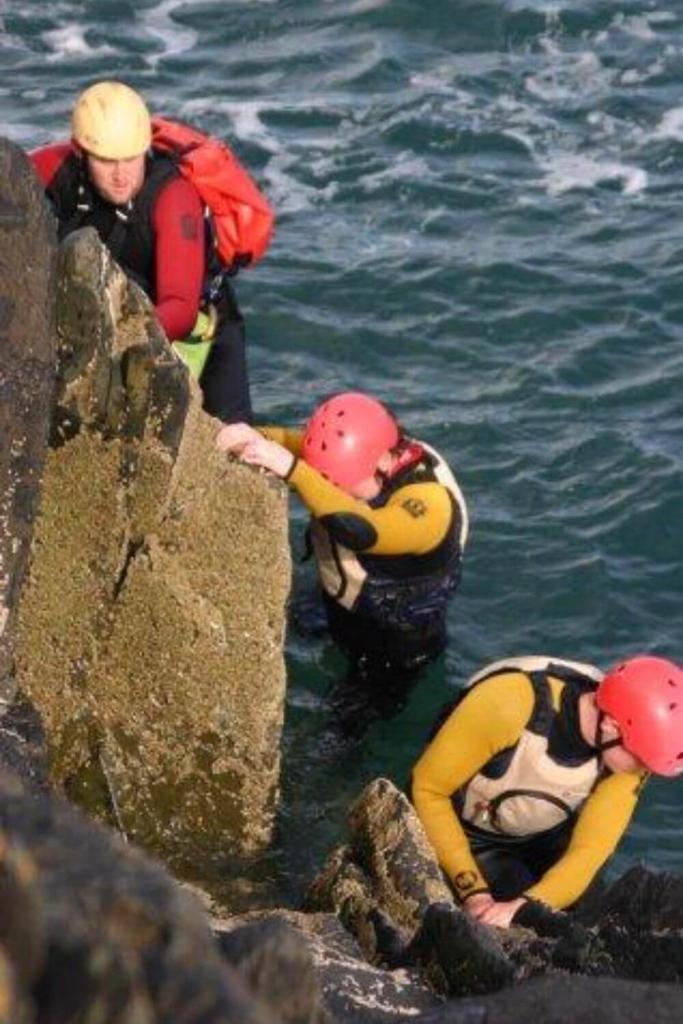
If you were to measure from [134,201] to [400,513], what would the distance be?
204 cm

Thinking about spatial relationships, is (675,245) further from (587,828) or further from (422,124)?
(587,828)

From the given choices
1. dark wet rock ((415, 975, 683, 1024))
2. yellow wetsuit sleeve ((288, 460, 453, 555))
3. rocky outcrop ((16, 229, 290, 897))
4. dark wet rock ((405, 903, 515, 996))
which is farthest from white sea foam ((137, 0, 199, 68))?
dark wet rock ((415, 975, 683, 1024))

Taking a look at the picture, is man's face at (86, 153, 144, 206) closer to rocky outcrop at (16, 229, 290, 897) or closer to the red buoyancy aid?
the red buoyancy aid

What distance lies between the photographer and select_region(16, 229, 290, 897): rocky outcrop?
8.82 m

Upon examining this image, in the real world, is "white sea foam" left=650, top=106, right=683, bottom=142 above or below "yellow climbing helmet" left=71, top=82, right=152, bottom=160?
below

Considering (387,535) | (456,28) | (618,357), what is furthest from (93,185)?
(456,28)

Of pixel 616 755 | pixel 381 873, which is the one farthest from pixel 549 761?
pixel 381 873

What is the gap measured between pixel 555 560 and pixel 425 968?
6.01 metres

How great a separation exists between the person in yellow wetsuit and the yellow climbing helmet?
10.1 ft

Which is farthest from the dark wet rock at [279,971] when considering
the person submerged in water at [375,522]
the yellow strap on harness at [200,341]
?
the yellow strap on harness at [200,341]

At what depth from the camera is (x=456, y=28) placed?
20219 mm

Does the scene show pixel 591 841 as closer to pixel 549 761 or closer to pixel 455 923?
pixel 549 761

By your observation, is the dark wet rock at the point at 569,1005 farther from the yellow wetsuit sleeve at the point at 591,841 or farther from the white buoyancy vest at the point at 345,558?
the white buoyancy vest at the point at 345,558

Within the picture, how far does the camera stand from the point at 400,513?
1053cm
